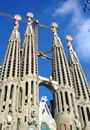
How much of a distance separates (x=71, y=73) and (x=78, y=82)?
3220 millimetres

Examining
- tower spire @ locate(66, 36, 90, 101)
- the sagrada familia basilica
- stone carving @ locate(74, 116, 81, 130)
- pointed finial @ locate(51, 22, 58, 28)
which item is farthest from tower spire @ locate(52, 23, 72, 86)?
stone carving @ locate(74, 116, 81, 130)

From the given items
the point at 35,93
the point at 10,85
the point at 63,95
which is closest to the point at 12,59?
the point at 10,85

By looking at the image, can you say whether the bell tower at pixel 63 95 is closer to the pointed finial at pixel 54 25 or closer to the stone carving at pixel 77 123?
the stone carving at pixel 77 123

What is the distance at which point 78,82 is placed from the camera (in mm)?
42438

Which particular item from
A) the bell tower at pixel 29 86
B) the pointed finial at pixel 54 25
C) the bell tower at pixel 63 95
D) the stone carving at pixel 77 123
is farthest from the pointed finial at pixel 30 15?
the stone carving at pixel 77 123

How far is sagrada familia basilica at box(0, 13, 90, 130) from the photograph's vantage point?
3158cm

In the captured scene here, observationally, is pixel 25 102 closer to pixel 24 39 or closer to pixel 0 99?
pixel 0 99

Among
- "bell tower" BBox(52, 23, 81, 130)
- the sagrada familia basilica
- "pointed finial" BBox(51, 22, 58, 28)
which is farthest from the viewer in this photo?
"pointed finial" BBox(51, 22, 58, 28)

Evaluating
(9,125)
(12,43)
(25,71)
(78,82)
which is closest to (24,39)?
(12,43)

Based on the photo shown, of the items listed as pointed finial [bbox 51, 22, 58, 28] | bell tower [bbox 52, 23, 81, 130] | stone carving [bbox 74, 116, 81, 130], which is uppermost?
pointed finial [bbox 51, 22, 58, 28]

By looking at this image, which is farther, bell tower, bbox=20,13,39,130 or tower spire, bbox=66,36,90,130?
tower spire, bbox=66,36,90,130

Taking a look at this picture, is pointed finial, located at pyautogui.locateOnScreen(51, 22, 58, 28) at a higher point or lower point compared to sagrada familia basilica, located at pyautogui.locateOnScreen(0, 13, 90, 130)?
higher

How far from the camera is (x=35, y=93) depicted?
34656 mm

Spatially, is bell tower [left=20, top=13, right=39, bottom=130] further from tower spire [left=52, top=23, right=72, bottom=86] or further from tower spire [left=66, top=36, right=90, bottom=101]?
tower spire [left=66, top=36, right=90, bottom=101]
